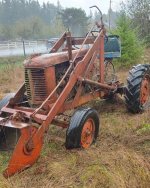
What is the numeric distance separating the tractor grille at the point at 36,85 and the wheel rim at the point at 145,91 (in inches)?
104

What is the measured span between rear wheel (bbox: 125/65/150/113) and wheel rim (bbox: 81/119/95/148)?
6.17ft

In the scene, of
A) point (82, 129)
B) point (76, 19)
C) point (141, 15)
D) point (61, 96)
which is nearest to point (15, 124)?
point (61, 96)

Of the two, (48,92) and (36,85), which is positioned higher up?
(36,85)

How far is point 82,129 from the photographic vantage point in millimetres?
6027

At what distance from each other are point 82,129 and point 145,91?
3067 millimetres

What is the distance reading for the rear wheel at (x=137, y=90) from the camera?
26.4 ft

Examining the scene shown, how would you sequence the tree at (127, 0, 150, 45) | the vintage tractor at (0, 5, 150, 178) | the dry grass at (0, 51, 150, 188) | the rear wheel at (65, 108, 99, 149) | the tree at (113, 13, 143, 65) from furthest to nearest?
the tree at (127, 0, 150, 45) → the tree at (113, 13, 143, 65) → the rear wheel at (65, 108, 99, 149) → the vintage tractor at (0, 5, 150, 178) → the dry grass at (0, 51, 150, 188)

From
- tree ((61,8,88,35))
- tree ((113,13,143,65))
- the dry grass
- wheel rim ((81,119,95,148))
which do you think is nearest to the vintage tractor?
wheel rim ((81,119,95,148))

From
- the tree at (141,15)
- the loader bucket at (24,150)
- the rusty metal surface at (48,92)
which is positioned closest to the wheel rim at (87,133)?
the rusty metal surface at (48,92)

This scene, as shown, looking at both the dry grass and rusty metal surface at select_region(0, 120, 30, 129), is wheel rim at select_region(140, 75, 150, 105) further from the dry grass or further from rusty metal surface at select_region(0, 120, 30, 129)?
rusty metal surface at select_region(0, 120, 30, 129)

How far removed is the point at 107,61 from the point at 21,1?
78.9 meters

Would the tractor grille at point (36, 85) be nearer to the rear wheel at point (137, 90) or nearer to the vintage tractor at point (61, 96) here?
the vintage tractor at point (61, 96)

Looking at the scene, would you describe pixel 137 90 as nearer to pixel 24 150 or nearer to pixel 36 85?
pixel 36 85

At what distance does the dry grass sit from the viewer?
4.86 m
